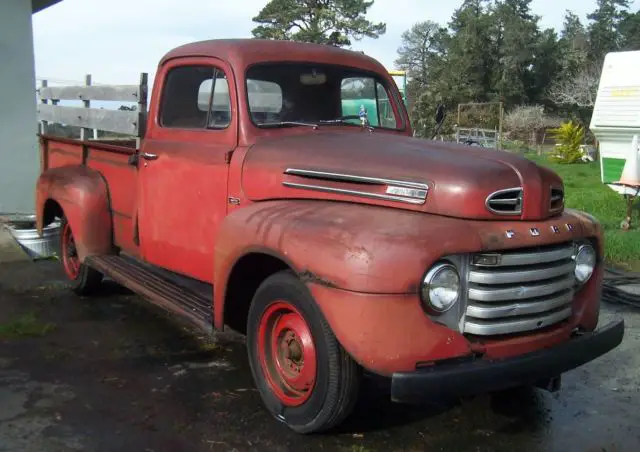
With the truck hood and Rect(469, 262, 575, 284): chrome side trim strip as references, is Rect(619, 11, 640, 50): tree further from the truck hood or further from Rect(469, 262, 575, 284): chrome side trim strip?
Rect(469, 262, 575, 284): chrome side trim strip

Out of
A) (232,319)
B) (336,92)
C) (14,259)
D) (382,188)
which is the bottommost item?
(14,259)

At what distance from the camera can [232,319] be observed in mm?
3791

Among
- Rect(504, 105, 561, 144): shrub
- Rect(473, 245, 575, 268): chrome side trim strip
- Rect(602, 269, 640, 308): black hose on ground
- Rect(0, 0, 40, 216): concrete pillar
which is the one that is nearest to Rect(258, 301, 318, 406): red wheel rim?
Rect(473, 245, 575, 268): chrome side trim strip

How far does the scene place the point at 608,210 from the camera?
400 inches

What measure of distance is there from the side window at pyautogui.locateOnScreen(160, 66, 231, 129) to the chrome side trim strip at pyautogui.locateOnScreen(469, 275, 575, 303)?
6.38 feet

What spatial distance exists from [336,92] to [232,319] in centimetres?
170

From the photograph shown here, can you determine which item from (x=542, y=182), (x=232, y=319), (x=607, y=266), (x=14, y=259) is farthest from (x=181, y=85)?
(x=607, y=266)

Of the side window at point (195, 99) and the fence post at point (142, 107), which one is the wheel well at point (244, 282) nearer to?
the side window at point (195, 99)

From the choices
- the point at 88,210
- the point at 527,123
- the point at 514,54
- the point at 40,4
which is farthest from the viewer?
the point at 514,54

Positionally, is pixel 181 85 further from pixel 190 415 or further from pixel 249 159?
pixel 190 415

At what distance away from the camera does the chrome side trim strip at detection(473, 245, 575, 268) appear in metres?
2.97

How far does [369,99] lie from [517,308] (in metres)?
2.23

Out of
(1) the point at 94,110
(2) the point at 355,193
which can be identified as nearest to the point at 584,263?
(2) the point at 355,193

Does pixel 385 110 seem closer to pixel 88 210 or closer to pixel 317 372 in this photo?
pixel 317 372
